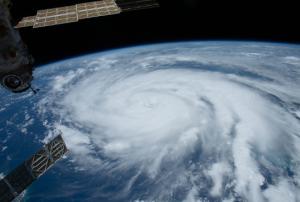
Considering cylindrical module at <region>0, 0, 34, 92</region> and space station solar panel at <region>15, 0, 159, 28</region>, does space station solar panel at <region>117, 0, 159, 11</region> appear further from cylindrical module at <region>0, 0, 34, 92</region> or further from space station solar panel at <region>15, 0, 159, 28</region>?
cylindrical module at <region>0, 0, 34, 92</region>

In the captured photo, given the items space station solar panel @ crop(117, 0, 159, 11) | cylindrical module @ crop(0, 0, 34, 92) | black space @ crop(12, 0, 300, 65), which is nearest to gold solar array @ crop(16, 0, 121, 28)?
space station solar panel @ crop(117, 0, 159, 11)

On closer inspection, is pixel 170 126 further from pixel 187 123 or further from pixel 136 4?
pixel 136 4

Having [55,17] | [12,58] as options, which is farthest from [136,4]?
[12,58]

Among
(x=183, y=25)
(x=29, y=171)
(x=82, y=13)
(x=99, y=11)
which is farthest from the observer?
(x=183, y=25)

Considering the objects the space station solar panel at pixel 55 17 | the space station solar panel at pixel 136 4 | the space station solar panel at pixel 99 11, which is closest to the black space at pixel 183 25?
the space station solar panel at pixel 55 17

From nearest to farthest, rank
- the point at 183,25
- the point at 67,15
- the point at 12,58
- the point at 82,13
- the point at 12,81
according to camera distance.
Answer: the point at 12,58 < the point at 12,81 < the point at 67,15 < the point at 82,13 < the point at 183,25

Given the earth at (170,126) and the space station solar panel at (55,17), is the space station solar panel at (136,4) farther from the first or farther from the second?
the earth at (170,126)

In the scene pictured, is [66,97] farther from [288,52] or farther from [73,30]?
[288,52]
